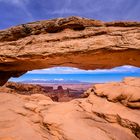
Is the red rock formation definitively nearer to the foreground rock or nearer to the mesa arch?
the mesa arch

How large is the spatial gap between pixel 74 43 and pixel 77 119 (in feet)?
13.6

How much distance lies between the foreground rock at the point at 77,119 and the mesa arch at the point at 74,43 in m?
1.82

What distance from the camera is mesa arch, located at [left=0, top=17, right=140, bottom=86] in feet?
30.6

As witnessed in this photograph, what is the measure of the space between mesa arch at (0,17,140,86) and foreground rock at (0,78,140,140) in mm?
1823

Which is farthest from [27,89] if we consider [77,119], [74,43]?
[77,119]

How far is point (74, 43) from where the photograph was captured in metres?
9.95

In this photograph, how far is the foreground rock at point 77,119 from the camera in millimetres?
6359

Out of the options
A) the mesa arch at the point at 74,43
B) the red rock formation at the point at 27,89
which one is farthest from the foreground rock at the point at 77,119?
the red rock formation at the point at 27,89

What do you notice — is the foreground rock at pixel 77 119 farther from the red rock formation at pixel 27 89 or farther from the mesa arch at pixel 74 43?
the red rock formation at pixel 27 89

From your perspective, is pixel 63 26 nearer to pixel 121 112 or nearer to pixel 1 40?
pixel 1 40

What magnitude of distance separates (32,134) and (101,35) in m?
5.70

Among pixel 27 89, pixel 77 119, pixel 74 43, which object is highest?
pixel 74 43

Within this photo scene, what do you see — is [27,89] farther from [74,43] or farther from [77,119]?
[77,119]

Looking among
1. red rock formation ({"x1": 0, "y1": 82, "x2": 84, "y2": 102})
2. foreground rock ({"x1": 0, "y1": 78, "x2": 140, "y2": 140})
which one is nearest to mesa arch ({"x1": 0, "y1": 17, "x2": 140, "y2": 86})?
foreground rock ({"x1": 0, "y1": 78, "x2": 140, "y2": 140})
